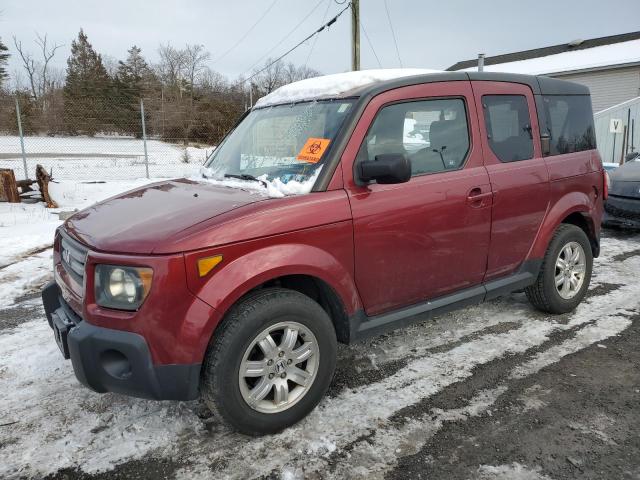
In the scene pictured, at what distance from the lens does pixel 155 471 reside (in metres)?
2.32

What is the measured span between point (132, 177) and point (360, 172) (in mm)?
13630

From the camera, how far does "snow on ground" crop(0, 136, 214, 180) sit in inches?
623

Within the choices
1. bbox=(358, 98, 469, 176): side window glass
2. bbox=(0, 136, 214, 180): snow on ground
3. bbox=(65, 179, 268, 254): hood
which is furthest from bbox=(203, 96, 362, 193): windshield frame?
bbox=(0, 136, 214, 180): snow on ground

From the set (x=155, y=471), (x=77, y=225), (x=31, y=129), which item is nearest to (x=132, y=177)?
(x=31, y=129)

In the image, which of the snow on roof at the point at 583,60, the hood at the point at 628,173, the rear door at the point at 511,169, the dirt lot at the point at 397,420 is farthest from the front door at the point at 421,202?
the snow on roof at the point at 583,60

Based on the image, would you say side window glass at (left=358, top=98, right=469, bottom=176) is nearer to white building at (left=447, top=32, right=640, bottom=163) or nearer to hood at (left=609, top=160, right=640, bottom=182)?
hood at (left=609, top=160, right=640, bottom=182)

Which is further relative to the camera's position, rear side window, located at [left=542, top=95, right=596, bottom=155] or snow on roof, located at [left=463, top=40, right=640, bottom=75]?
snow on roof, located at [left=463, top=40, right=640, bottom=75]

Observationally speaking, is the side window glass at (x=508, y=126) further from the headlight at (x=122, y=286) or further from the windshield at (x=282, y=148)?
the headlight at (x=122, y=286)

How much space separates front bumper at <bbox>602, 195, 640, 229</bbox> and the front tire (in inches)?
252

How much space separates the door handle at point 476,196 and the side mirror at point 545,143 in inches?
34.3

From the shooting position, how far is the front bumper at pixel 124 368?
2.25m

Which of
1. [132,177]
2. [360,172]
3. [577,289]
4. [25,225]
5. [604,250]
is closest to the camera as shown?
[360,172]

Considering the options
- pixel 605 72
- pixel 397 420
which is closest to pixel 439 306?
pixel 397 420

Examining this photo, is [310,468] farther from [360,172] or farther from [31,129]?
[31,129]
